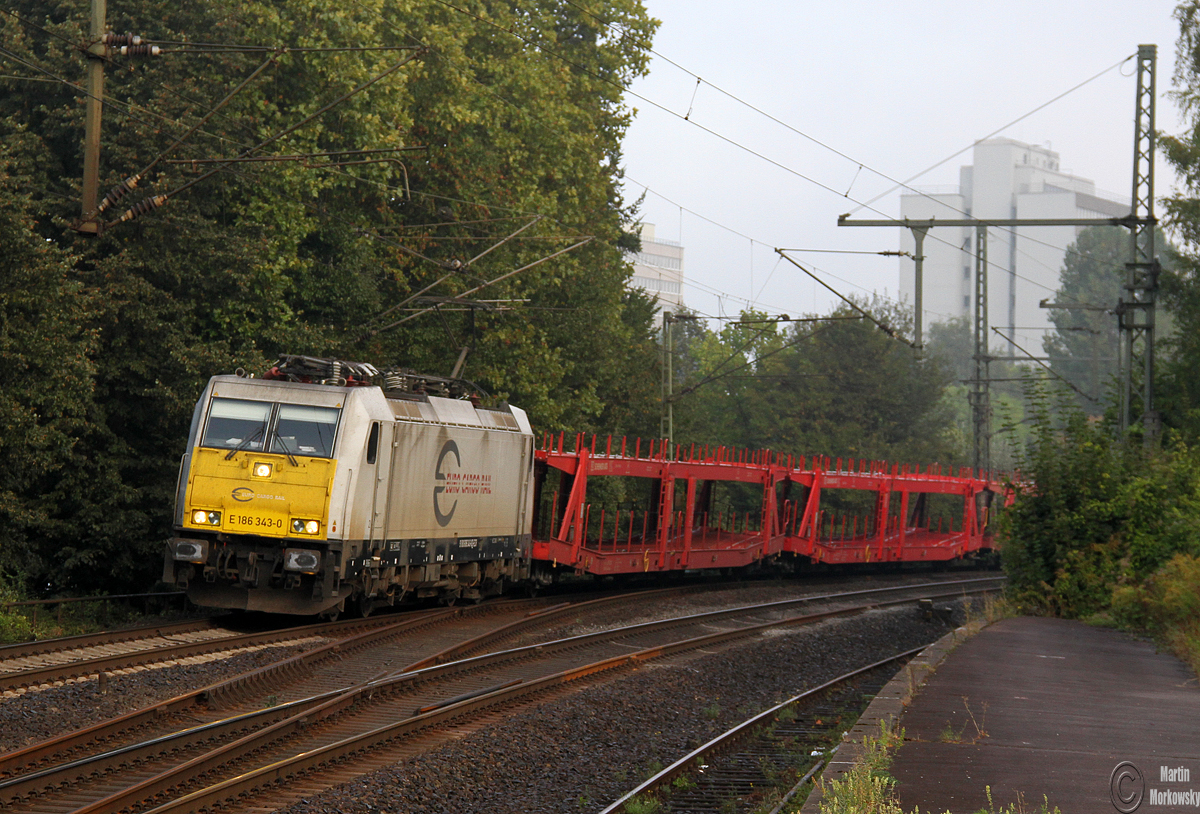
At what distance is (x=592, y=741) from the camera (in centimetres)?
1174

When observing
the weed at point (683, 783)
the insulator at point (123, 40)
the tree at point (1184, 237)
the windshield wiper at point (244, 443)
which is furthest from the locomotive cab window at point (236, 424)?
the tree at point (1184, 237)

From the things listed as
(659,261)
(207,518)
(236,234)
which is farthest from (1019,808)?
(659,261)

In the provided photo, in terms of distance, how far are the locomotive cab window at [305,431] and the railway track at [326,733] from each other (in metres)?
3.16

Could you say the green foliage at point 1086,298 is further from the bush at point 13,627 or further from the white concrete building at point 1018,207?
the bush at point 13,627

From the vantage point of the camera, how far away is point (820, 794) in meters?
7.96

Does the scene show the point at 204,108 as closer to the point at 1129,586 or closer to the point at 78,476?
the point at 78,476

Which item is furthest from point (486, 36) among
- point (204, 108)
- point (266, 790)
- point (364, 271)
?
point (266, 790)

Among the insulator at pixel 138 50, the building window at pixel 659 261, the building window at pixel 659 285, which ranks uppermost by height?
the building window at pixel 659 261

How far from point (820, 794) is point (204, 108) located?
19.7 metres

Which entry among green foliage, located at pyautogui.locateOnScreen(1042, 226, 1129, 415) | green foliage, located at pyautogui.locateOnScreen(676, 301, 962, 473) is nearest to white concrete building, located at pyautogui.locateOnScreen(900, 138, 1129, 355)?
green foliage, located at pyautogui.locateOnScreen(1042, 226, 1129, 415)

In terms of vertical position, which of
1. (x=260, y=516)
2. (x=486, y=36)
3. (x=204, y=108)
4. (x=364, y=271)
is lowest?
(x=260, y=516)

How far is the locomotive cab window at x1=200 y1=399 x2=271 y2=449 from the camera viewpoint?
648 inches

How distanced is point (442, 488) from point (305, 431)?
3070 mm

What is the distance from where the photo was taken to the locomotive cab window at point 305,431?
16344mm
